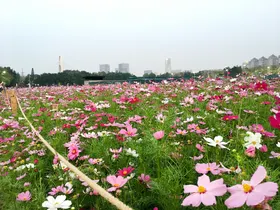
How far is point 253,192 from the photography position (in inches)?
22.7

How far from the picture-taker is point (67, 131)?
102 inches

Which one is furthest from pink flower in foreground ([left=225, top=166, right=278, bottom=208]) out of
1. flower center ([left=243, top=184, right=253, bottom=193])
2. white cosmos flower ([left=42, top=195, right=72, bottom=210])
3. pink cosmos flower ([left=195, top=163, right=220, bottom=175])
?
white cosmos flower ([left=42, top=195, right=72, bottom=210])

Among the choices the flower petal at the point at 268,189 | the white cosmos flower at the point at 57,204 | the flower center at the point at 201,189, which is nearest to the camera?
the flower petal at the point at 268,189

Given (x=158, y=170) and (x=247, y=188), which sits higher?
(x=247, y=188)

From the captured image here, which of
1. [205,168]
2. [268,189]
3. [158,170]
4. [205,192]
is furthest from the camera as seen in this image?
[158,170]

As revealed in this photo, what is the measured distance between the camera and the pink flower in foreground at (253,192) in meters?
0.54

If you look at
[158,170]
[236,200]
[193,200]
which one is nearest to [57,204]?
[158,170]

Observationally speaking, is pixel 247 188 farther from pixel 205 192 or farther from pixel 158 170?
pixel 158 170

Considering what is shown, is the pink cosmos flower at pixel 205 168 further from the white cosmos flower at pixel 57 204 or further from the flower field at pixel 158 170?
the white cosmos flower at pixel 57 204

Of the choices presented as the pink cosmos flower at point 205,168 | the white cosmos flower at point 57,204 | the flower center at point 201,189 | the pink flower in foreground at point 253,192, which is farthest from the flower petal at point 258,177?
the white cosmos flower at point 57,204

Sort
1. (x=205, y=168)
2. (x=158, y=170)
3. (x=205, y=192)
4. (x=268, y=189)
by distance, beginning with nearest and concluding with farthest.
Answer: (x=268, y=189) < (x=205, y=192) < (x=205, y=168) < (x=158, y=170)

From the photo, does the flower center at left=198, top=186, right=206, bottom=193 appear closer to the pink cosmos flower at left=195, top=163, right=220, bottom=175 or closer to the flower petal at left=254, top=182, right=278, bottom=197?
the flower petal at left=254, top=182, right=278, bottom=197

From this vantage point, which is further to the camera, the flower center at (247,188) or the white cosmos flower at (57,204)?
the white cosmos flower at (57,204)

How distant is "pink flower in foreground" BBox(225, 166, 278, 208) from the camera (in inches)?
A: 21.4
